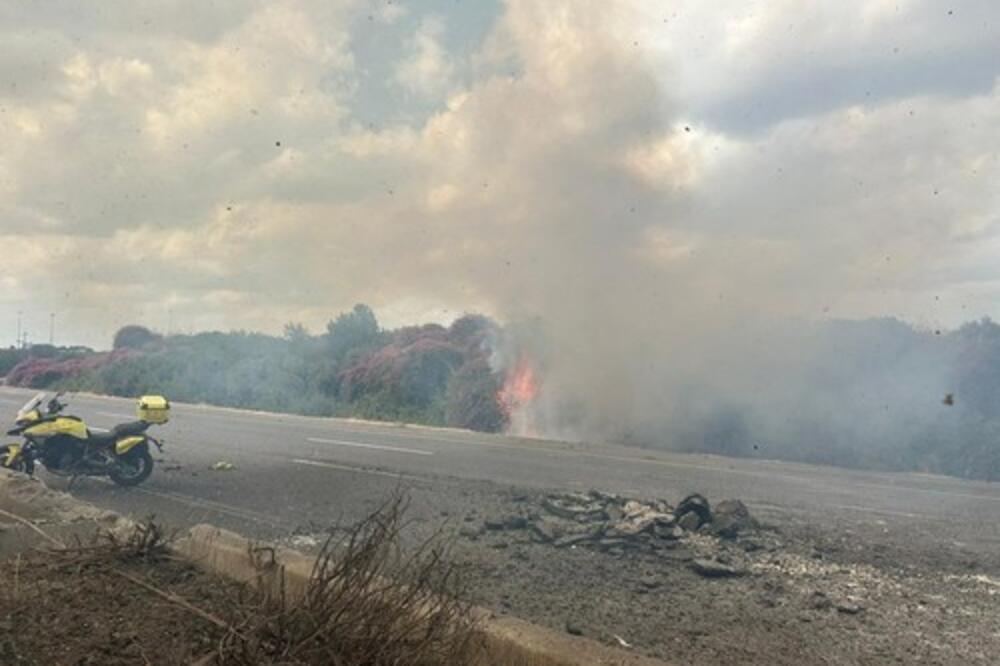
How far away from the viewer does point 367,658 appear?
10.6 ft

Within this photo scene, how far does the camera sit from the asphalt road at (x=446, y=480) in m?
10.4

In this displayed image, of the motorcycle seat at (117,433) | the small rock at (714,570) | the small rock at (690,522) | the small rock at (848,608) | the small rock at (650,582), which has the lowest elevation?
the small rock at (848,608)

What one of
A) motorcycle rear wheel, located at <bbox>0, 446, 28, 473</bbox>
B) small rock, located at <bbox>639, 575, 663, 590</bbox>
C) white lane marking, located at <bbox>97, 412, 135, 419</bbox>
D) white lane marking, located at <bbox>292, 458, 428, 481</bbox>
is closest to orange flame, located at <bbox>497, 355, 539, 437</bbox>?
white lane marking, located at <bbox>97, 412, 135, 419</bbox>

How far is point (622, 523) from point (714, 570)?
5.36 ft

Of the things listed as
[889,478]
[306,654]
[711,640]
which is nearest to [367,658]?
[306,654]

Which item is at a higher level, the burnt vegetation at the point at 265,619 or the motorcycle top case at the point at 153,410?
the motorcycle top case at the point at 153,410

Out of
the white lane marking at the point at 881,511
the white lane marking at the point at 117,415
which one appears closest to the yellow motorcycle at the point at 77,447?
the white lane marking at the point at 881,511

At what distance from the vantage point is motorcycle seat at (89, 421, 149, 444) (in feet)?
37.5

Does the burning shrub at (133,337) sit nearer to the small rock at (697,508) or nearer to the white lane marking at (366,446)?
the white lane marking at (366,446)

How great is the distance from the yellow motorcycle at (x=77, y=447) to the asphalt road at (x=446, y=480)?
27 cm

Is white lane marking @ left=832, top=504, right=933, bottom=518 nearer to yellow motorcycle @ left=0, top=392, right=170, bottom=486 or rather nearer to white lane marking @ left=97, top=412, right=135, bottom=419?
yellow motorcycle @ left=0, top=392, right=170, bottom=486

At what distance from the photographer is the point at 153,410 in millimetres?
11719

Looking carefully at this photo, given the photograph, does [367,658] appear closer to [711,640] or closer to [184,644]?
[184,644]

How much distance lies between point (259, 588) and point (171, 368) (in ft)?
129
